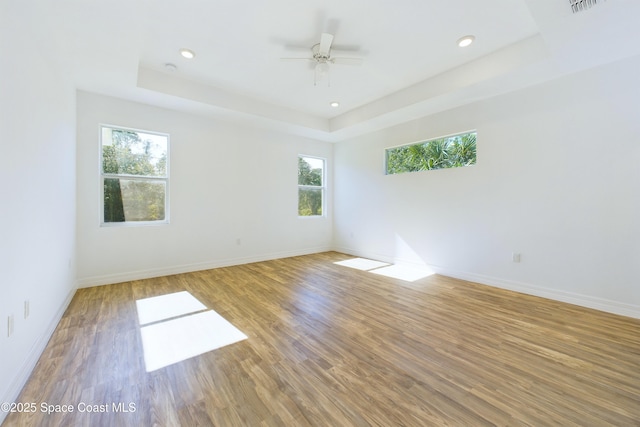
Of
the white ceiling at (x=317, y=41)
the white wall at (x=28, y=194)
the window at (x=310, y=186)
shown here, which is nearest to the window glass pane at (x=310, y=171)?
the window at (x=310, y=186)

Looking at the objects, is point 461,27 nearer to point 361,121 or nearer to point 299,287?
point 361,121

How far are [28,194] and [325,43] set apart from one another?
279cm

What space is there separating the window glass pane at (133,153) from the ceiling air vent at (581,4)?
4.89 meters

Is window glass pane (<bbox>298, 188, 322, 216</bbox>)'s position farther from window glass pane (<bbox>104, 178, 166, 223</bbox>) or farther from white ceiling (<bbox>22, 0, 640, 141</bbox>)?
window glass pane (<bbox>104, 178, 166, 223</bbox>)

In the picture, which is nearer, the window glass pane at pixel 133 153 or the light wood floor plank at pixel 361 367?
the light wood floor plank at pixel 361 367

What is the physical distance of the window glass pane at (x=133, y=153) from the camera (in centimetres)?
356

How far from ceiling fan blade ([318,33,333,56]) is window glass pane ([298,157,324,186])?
297 centimetres

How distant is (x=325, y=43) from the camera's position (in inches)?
102

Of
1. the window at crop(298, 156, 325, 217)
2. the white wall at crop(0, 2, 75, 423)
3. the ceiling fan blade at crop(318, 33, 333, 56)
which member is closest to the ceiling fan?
the ceiling fan blade at crop(318, 33, 333, 56)

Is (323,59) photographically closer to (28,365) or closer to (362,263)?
(362,263)

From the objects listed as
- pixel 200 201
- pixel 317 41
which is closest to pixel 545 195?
pixel 317 41

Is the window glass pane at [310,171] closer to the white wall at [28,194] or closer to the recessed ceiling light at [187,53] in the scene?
the recessed ceiling light at [187,53]

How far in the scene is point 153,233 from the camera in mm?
3879

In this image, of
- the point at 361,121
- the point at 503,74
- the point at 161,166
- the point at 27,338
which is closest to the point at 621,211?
the point at 503,74
